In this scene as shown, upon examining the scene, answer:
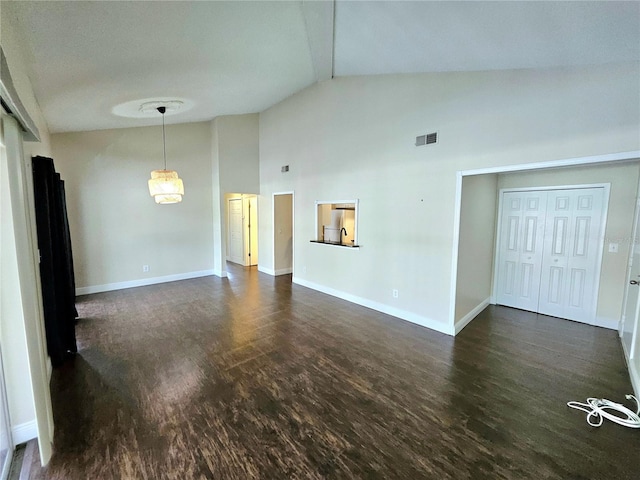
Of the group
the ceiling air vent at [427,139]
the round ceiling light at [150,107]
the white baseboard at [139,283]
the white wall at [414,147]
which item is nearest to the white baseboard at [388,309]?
the white wall at [414,147]

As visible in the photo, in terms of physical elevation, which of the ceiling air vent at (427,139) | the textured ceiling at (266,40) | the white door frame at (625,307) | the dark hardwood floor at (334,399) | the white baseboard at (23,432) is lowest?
the dark hardwood floor at (334,399)

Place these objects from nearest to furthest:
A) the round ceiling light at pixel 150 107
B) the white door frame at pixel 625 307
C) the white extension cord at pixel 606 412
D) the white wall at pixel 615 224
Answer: the white extension cord at pixel 606 412, the white door frame at pixel 625 307, the white wall at pixel 615 224, the round ceiling light at pixel 150 107

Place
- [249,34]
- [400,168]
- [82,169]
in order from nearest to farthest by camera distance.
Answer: [249,34] → [400,168] → [82,169]

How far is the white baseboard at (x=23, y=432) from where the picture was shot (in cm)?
204

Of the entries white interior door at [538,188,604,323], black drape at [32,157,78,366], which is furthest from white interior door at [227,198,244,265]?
white interior door at [538,188,604,323]

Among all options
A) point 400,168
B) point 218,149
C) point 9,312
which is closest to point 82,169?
point 218,149

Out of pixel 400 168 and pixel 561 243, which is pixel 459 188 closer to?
pixel 400 168

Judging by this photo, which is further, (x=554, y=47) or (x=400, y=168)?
(x=400, y=168)

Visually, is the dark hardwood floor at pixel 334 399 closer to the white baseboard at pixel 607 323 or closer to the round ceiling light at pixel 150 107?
the white baseboard at pixel 607 323

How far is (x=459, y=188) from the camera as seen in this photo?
11.9ft

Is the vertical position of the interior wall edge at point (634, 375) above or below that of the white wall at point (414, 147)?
below

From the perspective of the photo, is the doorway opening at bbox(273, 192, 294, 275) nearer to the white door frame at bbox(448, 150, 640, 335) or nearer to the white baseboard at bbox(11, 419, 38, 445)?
the white door frame at bbox(448, 150, 640, 335)

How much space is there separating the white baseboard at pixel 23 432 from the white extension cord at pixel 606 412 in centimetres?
420

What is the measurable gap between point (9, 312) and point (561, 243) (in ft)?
20.7
